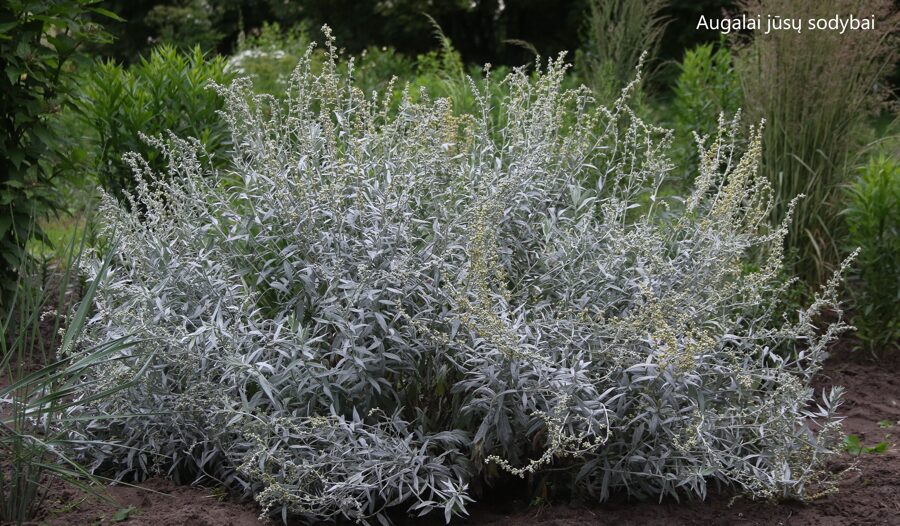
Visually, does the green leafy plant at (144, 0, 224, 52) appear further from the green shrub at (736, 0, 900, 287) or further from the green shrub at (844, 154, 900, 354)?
the green shrub at (844, 154, 900, 354)

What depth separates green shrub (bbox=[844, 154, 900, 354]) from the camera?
5168mm

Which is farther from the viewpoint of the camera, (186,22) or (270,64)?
(186,22)

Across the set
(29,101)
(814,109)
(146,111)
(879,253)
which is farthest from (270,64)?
(879,253)

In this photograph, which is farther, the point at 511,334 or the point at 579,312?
the point at 579,312

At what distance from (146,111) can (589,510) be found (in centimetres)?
388

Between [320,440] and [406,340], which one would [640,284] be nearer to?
[406,340]

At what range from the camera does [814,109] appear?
5598 millimetres

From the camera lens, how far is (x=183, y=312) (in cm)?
356

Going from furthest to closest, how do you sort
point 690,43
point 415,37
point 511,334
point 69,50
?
point 415,37 < point 690,43 < point 69,50 < point 511,334

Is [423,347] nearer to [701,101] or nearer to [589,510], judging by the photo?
[589,510]

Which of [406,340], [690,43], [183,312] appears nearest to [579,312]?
[406,340]

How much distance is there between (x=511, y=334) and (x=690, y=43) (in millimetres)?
15740

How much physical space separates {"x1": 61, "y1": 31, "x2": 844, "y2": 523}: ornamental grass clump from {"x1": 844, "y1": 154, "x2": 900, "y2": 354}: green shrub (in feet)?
6.07

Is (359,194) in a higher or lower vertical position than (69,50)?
lower
